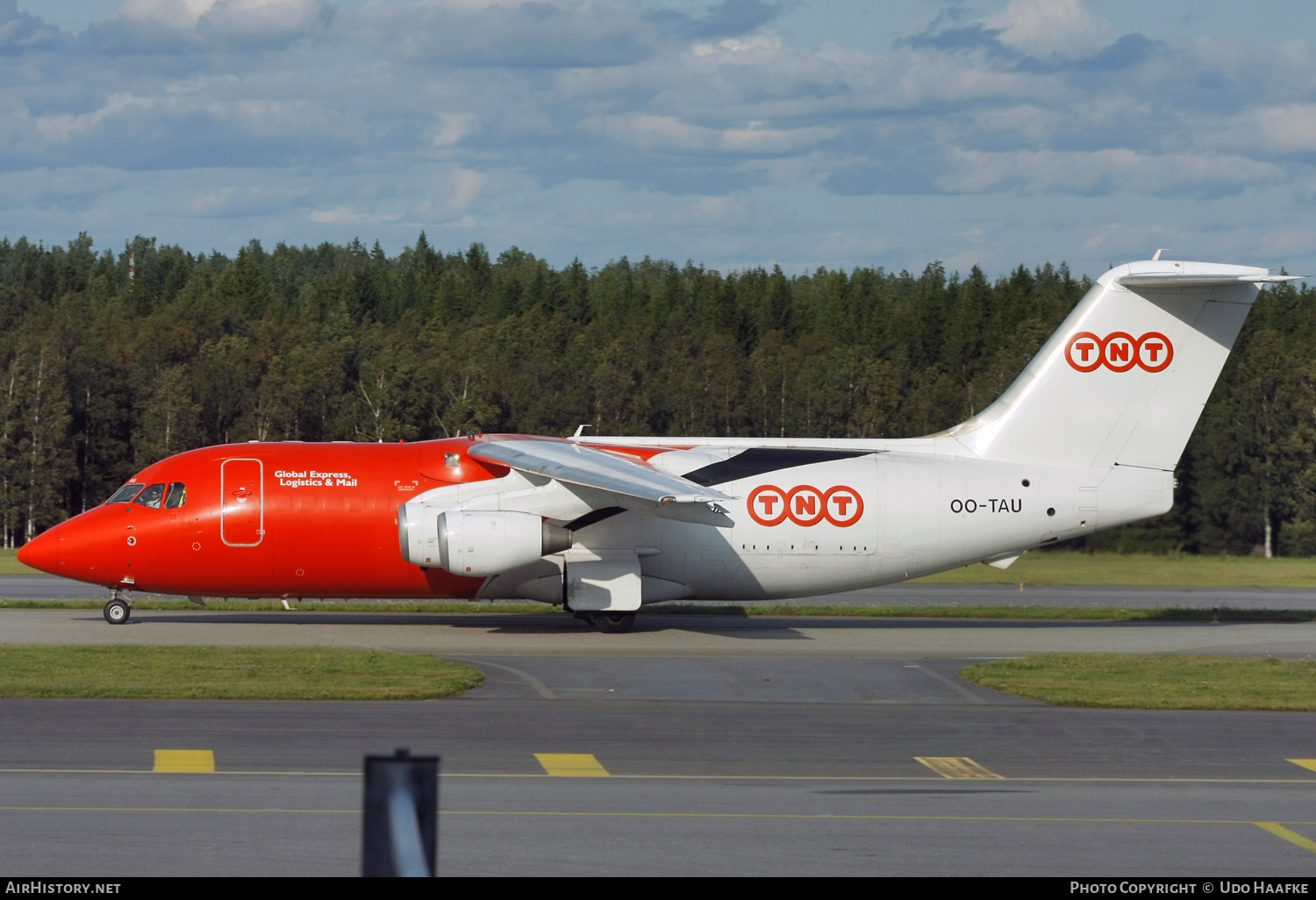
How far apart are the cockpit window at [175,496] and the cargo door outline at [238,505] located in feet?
2.64

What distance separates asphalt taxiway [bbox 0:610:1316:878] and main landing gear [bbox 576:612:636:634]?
400 cm

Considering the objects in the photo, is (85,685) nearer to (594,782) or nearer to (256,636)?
(256,636)

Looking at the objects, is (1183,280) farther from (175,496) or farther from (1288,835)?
(175,496)

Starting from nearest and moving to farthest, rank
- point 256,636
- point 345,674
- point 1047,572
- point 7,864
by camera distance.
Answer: point 7,864 → point 345,674 → point 256,636 → point 1047,572

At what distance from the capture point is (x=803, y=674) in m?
20.7

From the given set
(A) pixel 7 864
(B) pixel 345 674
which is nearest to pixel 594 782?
(A) pixel 7 864

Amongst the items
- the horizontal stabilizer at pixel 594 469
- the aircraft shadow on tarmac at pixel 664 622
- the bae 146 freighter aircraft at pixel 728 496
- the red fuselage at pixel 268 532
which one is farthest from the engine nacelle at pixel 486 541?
the aircraft shadow on tarmac at pixel 664 622

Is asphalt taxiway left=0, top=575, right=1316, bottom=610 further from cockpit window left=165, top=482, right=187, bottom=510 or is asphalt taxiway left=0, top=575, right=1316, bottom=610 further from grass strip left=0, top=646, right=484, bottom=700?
grass strip left=0, top=646, right=484, bottom=700

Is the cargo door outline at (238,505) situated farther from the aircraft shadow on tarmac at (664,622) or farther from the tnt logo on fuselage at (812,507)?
the tnt logo on fuselage at (812,507)

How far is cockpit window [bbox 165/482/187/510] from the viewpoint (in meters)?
26.3

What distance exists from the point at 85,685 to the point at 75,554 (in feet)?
28.9

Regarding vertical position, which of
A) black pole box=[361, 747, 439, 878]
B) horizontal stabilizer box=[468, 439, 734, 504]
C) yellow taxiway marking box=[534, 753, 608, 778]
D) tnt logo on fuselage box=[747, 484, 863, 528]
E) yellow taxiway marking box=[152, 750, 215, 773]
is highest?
horizontal stabilizer box=[468, 439, 734, 504]

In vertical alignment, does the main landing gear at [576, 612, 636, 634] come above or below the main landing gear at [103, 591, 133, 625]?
below

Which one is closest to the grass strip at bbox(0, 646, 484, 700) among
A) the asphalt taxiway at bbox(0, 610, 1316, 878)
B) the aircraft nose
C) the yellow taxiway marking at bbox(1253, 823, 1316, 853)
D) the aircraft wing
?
the asphalt taxiway at bbox(0, 610, 1316, 878)
